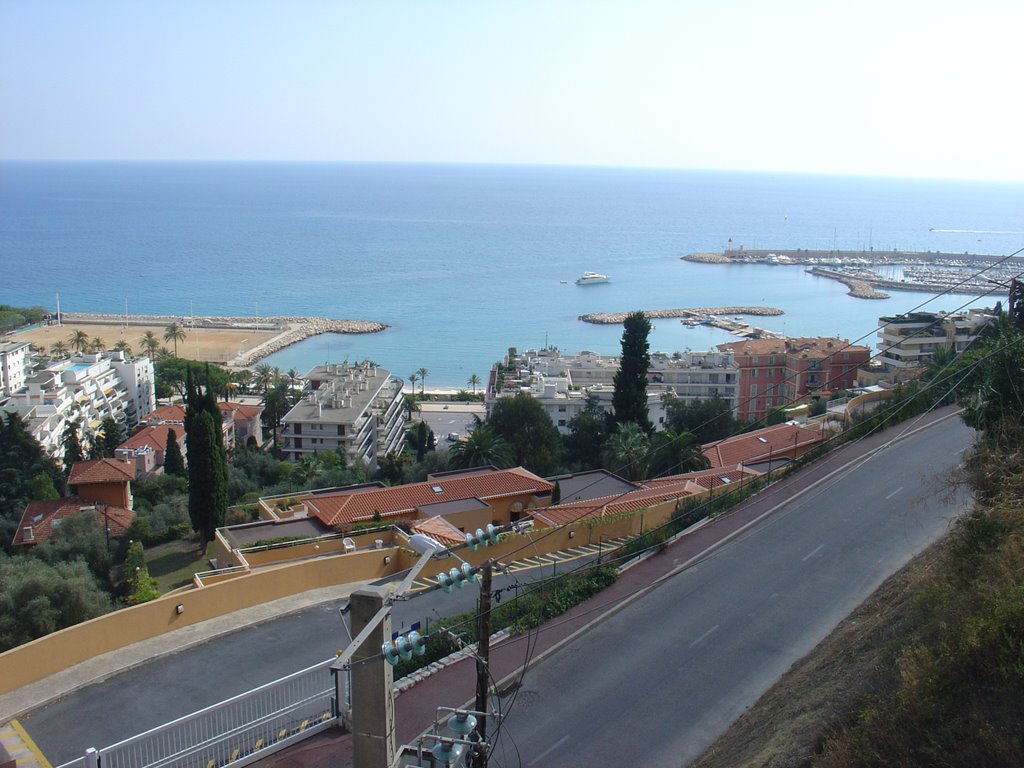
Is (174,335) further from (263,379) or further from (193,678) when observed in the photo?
(193,678)

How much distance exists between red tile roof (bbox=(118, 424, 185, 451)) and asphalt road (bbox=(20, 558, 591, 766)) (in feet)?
73.3

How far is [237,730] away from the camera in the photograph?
21.8 feet

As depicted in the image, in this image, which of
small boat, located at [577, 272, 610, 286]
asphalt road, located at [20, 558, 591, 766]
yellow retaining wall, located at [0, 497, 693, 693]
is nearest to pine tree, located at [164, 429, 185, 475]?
yellow retaining wall, located at [0, 497, 693, 693]

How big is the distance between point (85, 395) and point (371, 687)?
36.4m

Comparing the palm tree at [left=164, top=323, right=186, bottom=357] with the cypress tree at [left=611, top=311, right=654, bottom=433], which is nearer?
the cypress tree at [left=611, top=311, right=654, bottom=433]

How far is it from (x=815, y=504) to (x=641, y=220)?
146m

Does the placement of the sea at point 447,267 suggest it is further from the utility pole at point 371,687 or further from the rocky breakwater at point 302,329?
the utility pole at point 371,687

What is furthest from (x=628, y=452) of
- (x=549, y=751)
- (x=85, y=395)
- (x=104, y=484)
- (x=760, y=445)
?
(x=85, y=395)

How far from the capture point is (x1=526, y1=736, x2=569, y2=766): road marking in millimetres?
6763

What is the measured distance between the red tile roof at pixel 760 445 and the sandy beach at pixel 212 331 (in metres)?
40.8

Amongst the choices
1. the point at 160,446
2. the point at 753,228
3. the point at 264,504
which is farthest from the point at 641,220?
the point at 264,504

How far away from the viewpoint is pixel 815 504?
39.8 ft

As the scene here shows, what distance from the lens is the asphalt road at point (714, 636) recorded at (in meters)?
7.04

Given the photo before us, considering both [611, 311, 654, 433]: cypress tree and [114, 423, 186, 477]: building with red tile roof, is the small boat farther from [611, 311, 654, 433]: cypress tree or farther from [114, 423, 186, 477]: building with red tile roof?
[611, 311, 654, 433]: cypress tree
